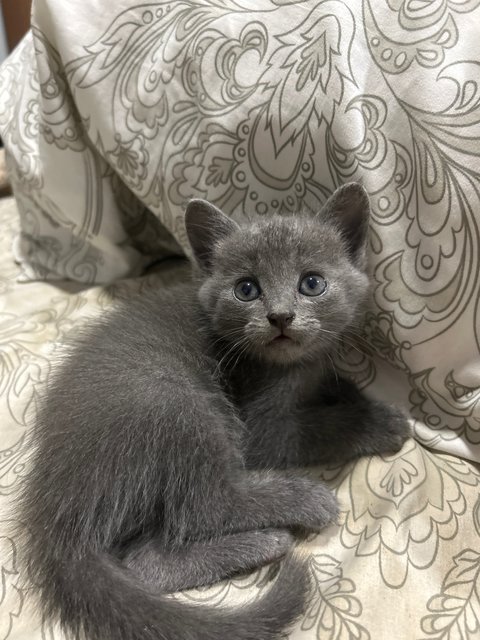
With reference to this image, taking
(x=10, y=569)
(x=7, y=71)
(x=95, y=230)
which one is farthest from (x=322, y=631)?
(x=7, y=71)

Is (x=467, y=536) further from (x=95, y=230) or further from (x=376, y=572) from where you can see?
(x=95, y=230)

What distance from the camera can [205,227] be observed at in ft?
3.53

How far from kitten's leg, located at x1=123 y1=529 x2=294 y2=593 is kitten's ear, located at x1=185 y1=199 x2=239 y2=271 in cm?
52

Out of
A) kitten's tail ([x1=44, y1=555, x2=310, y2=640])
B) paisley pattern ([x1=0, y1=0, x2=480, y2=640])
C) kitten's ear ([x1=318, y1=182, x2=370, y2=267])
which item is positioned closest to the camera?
kitten's tail ([x1=44, y1=555, x2=310, y2=640])

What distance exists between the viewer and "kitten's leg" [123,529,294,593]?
87cm

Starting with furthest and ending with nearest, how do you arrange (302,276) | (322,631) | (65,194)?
(65,194), (302,276), (322,631)

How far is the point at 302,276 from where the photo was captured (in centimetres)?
99

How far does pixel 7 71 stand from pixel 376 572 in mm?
1530

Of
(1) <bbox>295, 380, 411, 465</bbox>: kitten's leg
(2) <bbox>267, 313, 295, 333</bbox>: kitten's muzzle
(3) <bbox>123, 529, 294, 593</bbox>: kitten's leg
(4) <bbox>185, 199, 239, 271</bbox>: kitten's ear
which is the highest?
(4) <bbox>185, 199, 239, 271</bbox>: kitten's ear

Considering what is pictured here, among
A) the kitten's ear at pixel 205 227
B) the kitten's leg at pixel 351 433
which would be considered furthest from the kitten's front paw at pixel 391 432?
the kitten's ear at pixel 205 227

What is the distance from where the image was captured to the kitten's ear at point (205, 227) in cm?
105

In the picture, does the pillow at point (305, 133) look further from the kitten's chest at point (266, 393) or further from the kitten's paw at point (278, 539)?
the kitten's paw at point (278, 539)

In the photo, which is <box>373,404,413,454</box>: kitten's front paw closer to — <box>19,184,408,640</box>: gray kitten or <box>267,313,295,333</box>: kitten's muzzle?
<box>19,184,408,640</box>: gray kitten

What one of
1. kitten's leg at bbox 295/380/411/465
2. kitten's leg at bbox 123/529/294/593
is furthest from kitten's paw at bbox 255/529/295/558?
kitten's leg at bbox 295/380/411/465
